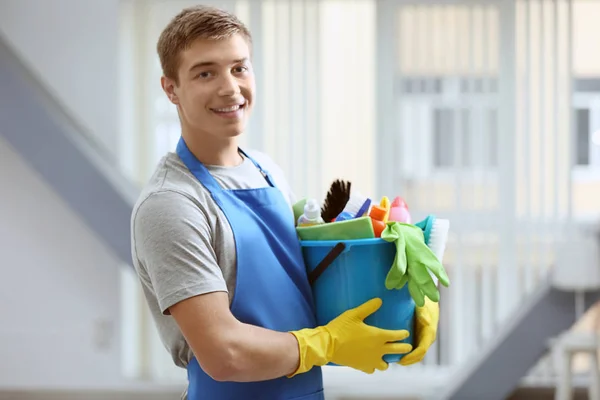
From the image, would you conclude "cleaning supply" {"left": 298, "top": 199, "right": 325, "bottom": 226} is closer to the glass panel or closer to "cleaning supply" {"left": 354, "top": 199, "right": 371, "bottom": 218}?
"cleaning supply" {"left": 354, "top": 199, "right": 371, "bottom": 218}

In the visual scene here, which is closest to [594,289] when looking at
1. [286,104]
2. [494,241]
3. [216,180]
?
[494,241]

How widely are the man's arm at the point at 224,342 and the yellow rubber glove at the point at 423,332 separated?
320 mm

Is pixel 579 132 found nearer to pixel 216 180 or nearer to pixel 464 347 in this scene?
pixel 464 347

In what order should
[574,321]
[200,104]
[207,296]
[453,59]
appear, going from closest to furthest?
1. [207,296]
2. [200,104]
3. [574,321]
4. [453,59]

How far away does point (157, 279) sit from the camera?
1.36 m

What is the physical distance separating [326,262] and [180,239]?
1.01 ft

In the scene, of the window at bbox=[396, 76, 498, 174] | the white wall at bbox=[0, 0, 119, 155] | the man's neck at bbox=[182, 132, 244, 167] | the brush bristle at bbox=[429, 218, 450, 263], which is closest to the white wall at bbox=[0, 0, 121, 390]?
the white wall at bbox=[0, 0, 119, 155]

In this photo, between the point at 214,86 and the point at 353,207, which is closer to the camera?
the point at 214,86

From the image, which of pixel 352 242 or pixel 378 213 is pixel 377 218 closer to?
pixel 378 213

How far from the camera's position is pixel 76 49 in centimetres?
384

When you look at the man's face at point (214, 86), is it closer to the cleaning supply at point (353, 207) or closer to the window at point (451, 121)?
the cleaning supply at point (353, 207)

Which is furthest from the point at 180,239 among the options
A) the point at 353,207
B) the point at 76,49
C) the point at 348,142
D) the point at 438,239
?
the point at 76,49

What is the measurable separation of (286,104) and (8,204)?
1.48m

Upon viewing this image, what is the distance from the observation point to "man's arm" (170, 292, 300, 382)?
134 cm
